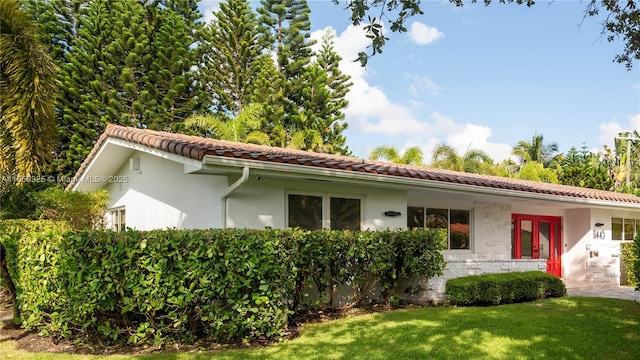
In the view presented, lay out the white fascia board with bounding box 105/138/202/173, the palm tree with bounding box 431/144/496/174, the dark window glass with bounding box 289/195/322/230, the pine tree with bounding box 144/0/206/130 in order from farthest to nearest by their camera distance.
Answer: the palm tree with bounding box 431/144/496/174 → the pine tree with bounding box 144/0/206/130 → the dark window glass with bounding box 289/195/322/230 → the white fascia board with bounding box 105/138/202/173

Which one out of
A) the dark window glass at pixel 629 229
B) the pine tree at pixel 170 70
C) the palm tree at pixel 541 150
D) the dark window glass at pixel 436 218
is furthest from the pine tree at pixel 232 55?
the palm tree at pixel 541 150

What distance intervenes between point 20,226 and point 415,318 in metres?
10.3

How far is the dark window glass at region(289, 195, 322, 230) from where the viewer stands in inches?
356

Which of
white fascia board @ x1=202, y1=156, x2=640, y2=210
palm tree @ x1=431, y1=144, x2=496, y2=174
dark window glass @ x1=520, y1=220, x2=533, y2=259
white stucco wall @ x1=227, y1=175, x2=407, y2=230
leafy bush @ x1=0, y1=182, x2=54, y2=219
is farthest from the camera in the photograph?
palm tree @ x1=431, y1=144, x2=496, y2=174

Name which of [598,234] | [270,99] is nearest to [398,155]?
[270,99]

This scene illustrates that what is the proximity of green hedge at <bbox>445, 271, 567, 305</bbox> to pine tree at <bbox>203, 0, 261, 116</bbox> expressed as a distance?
18.0m

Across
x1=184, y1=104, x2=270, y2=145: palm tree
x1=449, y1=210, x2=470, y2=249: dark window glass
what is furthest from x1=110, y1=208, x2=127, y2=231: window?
x1=184, y1=104, x2=270, y2=145: palm tree

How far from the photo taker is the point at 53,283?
6477 millimetres

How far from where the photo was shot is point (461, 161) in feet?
86.4

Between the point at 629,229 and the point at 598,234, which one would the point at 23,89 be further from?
the point at 629,229

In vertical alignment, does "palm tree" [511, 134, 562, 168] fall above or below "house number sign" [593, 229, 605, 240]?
above

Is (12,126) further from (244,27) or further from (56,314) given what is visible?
(244,27)

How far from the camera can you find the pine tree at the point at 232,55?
24.8 m

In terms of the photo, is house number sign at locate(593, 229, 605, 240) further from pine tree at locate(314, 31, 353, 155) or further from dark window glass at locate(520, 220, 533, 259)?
pine tree at locate(314, 31, 353, 155)
